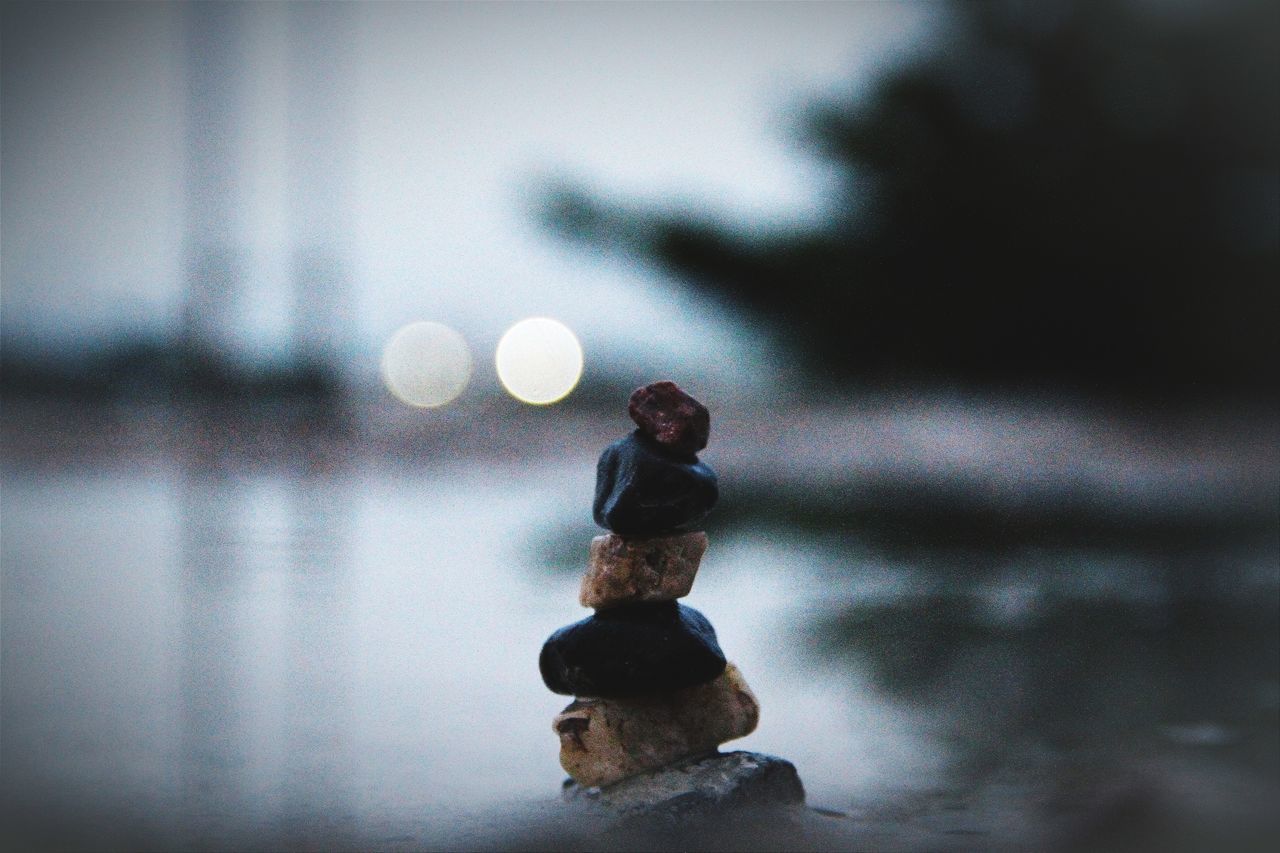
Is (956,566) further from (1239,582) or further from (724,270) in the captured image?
(724,270)

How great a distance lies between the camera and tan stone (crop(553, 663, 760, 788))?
102 centimetres

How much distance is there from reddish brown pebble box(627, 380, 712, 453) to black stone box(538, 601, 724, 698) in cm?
17

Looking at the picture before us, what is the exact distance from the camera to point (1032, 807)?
1.07 metres

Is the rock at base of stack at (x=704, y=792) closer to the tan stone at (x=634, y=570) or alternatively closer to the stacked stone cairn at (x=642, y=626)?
the stacked stone cairn at (x=642, y=626)

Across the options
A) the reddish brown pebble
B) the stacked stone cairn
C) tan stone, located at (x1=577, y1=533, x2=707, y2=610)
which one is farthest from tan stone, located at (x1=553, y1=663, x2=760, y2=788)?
the reddish brown pebble

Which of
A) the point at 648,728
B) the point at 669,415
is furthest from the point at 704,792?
the point at 669,415

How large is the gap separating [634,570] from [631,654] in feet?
0.26

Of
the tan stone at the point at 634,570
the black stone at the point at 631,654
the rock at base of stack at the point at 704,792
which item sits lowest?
the rock at base of stack at the point at 704,792

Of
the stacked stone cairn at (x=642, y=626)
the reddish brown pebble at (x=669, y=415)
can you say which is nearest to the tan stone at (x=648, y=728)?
the stacked stone cairn at (x=642, y=626)

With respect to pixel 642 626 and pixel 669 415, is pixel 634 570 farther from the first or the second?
pixel 669 415

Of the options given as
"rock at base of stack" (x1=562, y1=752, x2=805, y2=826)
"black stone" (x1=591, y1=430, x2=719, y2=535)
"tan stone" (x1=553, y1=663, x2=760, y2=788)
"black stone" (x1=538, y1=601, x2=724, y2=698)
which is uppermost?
"black stone" (x1=591, y1=430, x2=719, y2=535)

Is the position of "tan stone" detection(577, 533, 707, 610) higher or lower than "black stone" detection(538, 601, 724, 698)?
higher

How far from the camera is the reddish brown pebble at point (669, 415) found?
1016 mm

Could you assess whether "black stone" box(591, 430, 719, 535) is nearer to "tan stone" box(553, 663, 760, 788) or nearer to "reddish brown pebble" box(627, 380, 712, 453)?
"reddish brown pebble" box(627, 380, 712, 453)
